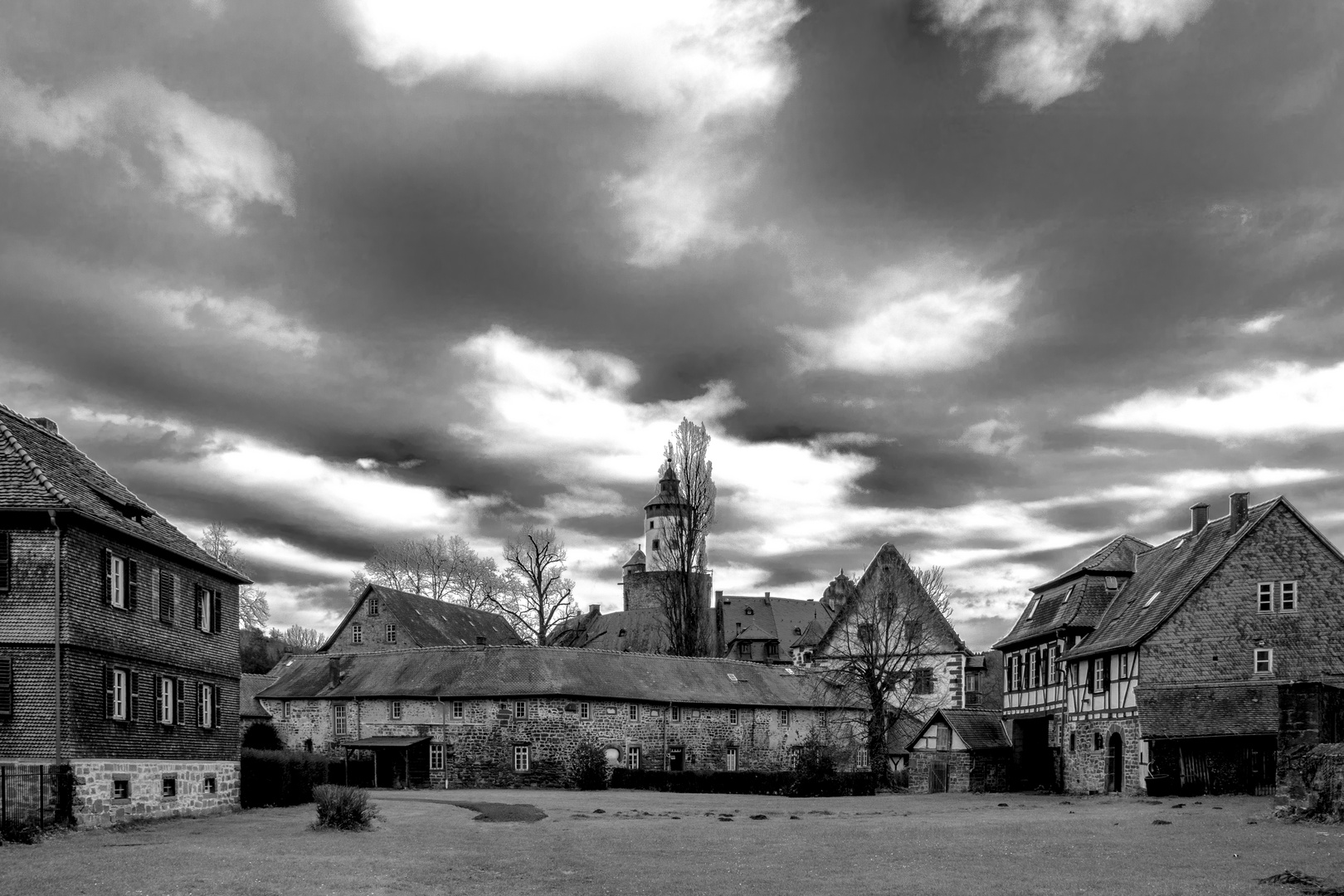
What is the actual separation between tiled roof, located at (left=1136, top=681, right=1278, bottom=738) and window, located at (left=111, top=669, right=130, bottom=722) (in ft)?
99.6

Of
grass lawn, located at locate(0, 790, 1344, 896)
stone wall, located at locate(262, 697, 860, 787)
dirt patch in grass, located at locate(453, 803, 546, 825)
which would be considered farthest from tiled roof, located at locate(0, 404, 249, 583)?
stone wall, located at locate(262, 697, 860, 787)

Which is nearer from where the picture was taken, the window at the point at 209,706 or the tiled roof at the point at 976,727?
the window at the point at 209,706

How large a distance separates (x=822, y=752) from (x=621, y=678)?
47.2 ft

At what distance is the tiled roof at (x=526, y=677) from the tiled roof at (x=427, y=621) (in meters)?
9.99

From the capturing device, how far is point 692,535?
238 feet

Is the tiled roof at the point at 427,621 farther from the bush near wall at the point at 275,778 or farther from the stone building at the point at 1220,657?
the stone building at the point at 1220,657

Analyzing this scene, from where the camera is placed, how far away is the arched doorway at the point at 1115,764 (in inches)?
1673

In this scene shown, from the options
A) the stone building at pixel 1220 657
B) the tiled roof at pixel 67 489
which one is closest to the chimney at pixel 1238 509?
the stone building at pixel 1220 657

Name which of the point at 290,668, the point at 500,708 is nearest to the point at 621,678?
the point at 500,708

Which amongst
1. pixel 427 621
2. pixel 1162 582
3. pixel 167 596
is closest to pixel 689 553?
pixel 427 621

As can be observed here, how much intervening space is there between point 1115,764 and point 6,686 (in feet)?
113

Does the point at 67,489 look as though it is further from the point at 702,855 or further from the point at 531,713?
the point at 531,713

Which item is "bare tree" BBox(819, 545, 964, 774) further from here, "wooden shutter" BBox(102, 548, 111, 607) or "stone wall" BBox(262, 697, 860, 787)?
"wooden shutter" BBox(102, 548, 111, 607)

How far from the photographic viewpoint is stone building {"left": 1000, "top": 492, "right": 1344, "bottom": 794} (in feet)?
128
